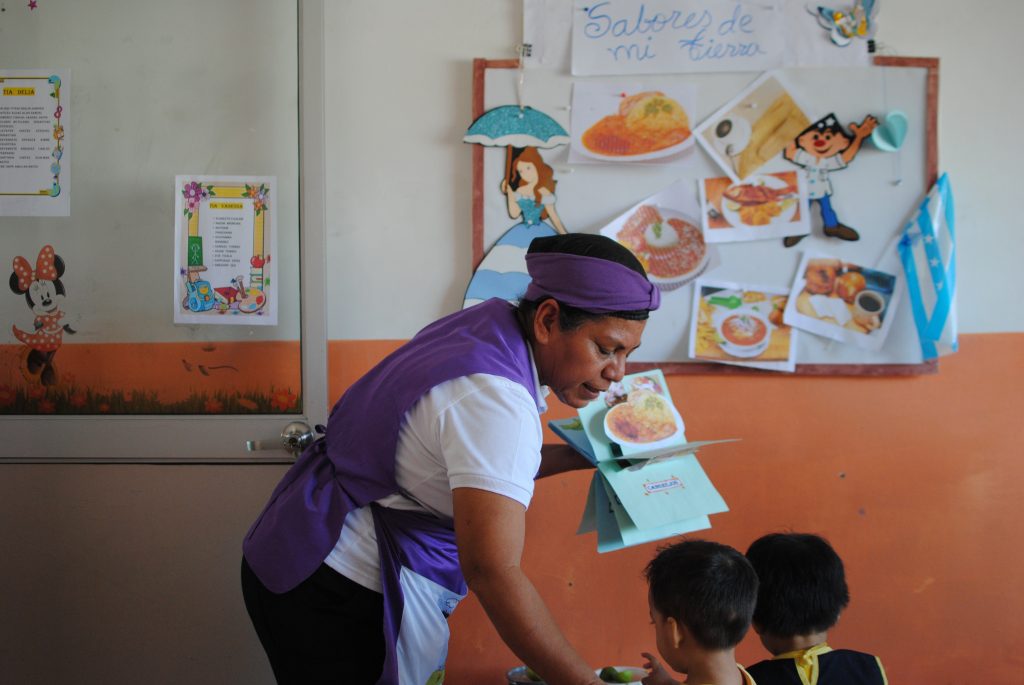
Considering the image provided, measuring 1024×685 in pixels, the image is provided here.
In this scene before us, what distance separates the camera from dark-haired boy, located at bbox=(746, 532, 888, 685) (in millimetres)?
1457

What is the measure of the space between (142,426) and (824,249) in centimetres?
178

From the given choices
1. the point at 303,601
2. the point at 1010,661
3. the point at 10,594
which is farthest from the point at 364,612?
the point at 1010,661

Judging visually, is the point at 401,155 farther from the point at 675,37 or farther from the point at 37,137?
the point at 37,137

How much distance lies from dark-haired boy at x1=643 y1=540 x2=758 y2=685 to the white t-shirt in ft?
1.20

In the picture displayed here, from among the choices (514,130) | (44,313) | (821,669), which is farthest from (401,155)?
(821,669)

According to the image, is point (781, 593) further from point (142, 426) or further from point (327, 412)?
point (142, 426)

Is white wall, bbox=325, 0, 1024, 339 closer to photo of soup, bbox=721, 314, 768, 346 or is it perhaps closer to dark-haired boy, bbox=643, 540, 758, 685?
photo of soup, bbox=721, 314, 768, 346

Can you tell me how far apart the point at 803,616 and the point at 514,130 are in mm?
1338

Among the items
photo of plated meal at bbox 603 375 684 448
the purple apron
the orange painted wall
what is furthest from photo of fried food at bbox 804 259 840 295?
the purple apron

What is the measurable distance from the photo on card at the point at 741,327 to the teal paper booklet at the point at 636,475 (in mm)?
394

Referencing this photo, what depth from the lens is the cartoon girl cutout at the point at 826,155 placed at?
2205mm

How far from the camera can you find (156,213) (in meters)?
2.22

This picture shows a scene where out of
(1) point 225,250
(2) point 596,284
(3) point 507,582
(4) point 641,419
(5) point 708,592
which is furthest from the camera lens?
(1) point 225,250

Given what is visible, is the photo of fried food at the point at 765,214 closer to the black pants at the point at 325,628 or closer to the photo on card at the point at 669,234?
the photo on card at the point at 669,234
